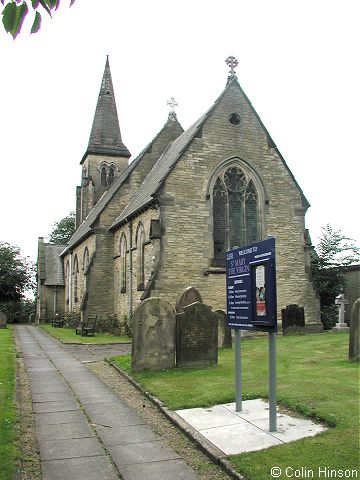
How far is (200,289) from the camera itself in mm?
19844

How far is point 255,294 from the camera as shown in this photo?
6867mm

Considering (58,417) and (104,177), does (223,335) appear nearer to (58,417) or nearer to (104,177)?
(58,417)

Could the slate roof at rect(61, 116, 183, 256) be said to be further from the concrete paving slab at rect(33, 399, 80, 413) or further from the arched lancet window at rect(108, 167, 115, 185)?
the concrete paving slab at rect(33, 399, 80, 413)

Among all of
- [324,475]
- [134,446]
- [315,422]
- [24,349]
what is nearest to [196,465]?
[134,446]

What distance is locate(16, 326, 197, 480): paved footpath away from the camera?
5047 millimetres

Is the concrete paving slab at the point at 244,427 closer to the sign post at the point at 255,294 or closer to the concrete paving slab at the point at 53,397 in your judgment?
the sign post at the point at 255,294

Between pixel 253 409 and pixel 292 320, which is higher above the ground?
pixel 292 320

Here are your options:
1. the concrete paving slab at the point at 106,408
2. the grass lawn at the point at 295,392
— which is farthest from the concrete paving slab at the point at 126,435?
the grass lawn at the point at 295,392

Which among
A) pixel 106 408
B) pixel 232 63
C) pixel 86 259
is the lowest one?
pixel 106 408

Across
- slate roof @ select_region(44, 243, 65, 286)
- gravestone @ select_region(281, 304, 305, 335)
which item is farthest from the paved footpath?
slate roof @ select_region(44, 243, 65, 286)

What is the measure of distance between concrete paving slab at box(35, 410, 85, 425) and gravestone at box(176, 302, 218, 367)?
3.51 meters

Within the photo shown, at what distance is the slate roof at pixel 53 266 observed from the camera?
4272cm

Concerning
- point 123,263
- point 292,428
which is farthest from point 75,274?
point 292,428

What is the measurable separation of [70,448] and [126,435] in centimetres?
81
